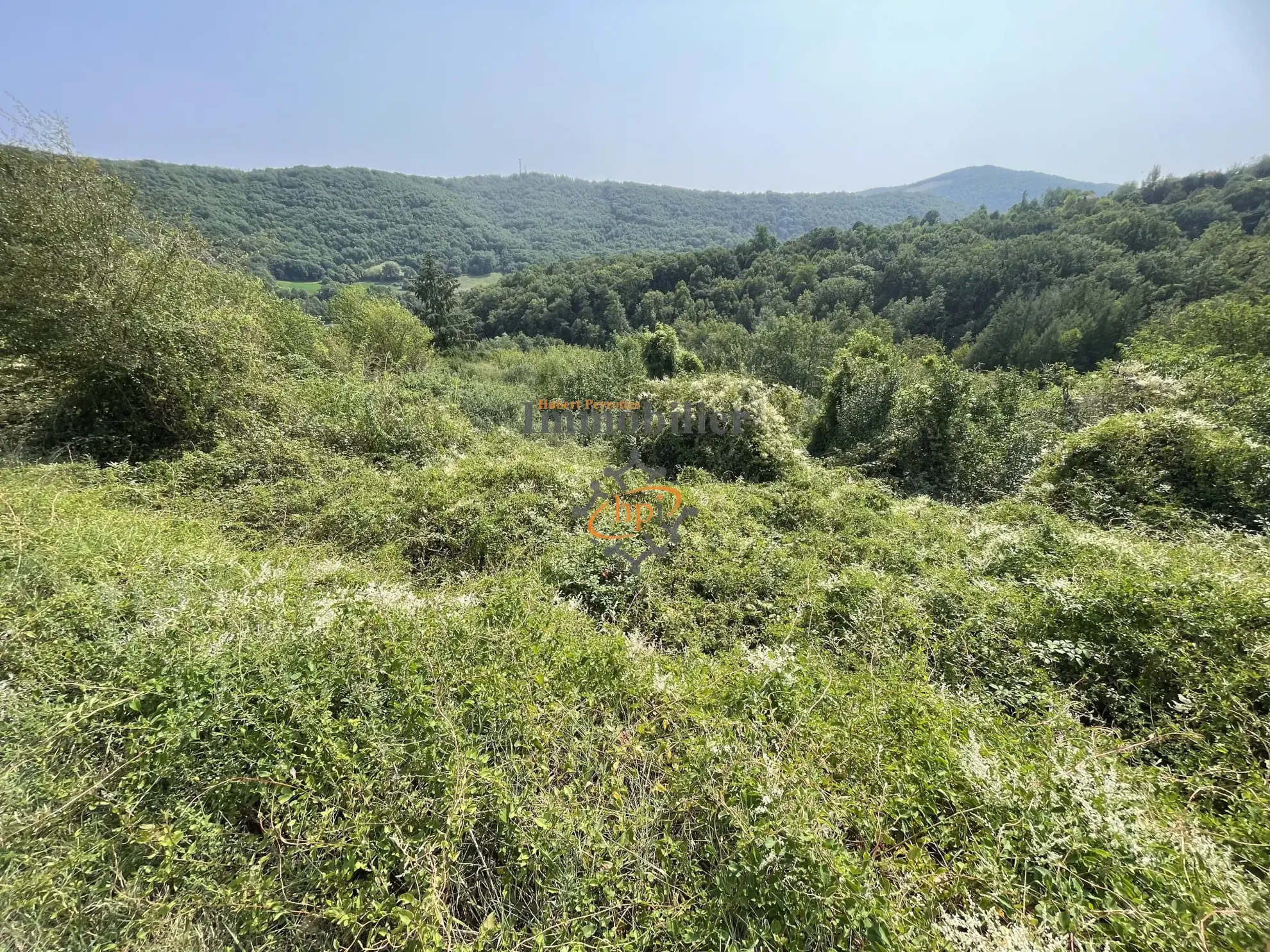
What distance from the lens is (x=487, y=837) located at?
2.02 meters

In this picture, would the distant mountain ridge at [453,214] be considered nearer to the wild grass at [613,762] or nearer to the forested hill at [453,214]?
the forested hill at [453,214]

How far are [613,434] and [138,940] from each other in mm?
9494

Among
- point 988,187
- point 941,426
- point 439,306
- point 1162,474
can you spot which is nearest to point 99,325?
point 941,426

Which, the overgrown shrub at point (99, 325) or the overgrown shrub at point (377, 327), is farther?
the overgrown shrub at point (377, 327)

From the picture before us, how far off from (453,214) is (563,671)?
299ft

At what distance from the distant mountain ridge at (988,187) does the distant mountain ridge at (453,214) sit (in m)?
27.7

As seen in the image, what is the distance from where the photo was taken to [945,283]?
39281mm

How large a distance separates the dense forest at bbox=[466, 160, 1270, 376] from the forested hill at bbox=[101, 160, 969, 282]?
19907mm

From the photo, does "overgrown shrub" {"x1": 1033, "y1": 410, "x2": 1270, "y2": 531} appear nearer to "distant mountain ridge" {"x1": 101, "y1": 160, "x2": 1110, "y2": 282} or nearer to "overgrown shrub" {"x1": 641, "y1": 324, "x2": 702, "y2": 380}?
"overgrown shrub" {"x1": 641, "y1": 324, "x2": 702, "y2": 380}

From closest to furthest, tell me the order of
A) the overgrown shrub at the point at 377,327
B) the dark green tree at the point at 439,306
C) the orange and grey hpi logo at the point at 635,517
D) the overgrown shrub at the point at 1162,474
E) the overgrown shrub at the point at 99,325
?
the orange and grey hpi logo at the point at 635,517
the overgrown shrub at the point at 1162,474
the overgrown shrub at the point at 99,325
the overgrown shrub at the point at 377,327
the dark green tree at the point at 439,306

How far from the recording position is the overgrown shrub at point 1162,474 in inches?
212

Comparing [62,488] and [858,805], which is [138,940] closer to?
[858,805]

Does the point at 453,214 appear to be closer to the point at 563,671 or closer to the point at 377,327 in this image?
the point at 377,327

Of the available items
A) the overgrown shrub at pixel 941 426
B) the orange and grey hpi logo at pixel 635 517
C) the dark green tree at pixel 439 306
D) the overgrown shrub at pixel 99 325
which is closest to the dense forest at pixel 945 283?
the dark green tree at pixel 439 306
